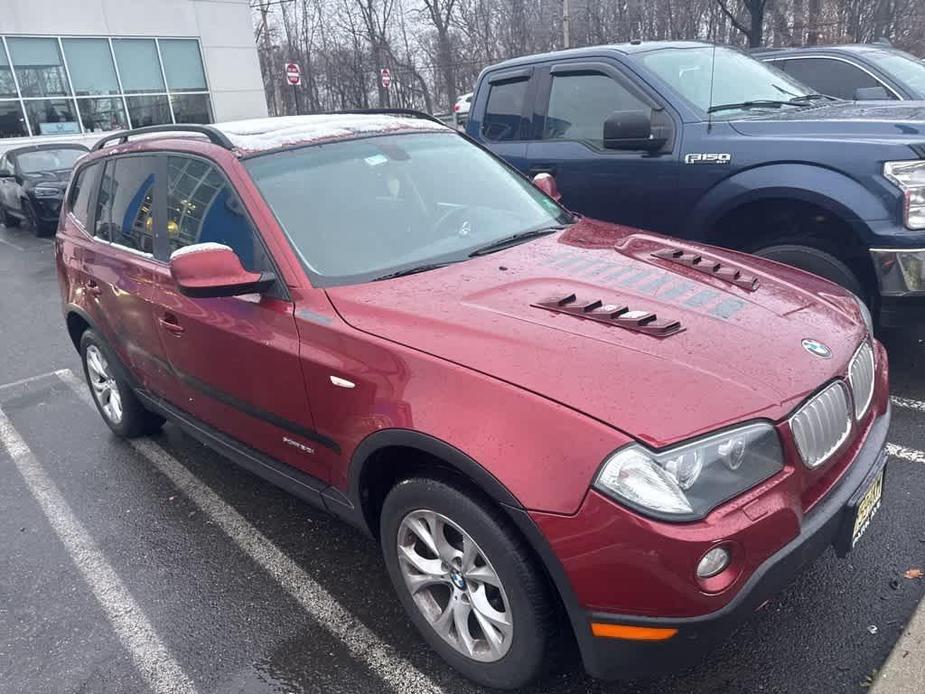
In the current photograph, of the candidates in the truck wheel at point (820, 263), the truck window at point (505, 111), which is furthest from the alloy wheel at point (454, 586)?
the truck window at point (505, 111)

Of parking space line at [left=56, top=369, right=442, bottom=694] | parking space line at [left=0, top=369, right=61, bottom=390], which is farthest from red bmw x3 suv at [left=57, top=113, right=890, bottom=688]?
parking space line at [left=0, top=369, right=61, bottom=390]

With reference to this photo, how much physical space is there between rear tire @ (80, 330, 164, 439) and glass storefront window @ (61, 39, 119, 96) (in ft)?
65.5

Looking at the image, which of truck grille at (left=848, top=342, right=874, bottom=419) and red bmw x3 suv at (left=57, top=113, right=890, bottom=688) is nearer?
red bmw x3 suv at (left=57, top=113, right=890, bottom=688)

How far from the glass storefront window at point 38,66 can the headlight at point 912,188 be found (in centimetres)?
2245

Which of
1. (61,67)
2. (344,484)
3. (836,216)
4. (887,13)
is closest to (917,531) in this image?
(836,216)

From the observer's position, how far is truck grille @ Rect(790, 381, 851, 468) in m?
2.01

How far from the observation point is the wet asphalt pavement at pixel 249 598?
7.97 ft

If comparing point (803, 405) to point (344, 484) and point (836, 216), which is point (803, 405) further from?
point (836, 216)

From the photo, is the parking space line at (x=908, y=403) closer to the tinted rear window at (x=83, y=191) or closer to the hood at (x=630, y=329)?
the hood at (x=630, y=329)

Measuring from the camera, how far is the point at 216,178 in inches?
119

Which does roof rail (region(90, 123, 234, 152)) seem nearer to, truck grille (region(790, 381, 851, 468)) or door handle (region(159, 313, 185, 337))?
door handle (region(159, 313, 185, 337))

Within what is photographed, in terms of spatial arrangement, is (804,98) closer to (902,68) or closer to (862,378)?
(902,68)

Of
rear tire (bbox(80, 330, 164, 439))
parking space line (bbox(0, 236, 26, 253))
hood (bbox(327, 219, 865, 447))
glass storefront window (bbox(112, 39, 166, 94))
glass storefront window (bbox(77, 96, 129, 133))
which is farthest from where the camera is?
glass storefront window (bbox(112, 39, 166, 94))

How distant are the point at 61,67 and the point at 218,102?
4751 mm
